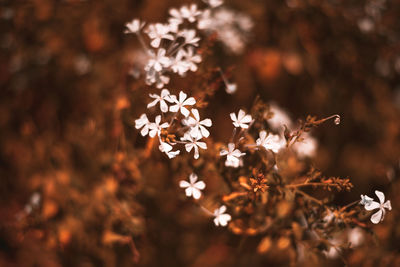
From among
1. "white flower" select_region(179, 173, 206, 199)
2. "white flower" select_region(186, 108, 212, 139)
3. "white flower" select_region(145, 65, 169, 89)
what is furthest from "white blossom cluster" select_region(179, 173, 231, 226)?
"white flower" select_region(145, 65, 169, 89)

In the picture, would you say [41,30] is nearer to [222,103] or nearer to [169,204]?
[222,103]

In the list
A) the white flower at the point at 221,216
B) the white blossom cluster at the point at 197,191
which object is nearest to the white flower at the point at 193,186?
the white blossom cluster at the point at 197,191

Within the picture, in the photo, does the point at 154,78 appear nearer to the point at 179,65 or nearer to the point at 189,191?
the point at 179,65

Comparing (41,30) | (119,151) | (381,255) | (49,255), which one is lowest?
(49,255)

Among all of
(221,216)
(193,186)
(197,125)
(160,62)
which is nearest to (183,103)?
(197,125)

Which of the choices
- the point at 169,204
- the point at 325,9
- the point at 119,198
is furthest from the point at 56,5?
the point at 325,9

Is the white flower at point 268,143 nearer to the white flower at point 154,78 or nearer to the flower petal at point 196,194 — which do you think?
the flower petal at point 196,194
